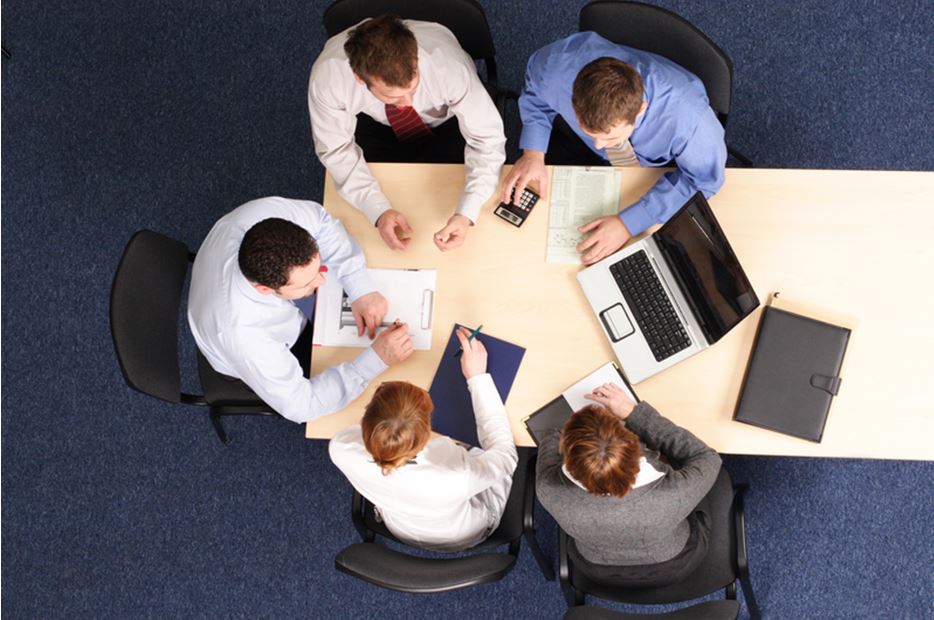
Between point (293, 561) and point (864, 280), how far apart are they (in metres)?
2.04

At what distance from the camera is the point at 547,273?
6.03 feet

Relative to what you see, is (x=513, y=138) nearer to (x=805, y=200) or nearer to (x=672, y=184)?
(x=672, y=184)

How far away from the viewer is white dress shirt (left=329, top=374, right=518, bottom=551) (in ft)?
5.38

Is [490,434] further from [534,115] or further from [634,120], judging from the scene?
[534,115]

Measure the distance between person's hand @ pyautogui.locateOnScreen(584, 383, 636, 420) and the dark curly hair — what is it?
0.76 m

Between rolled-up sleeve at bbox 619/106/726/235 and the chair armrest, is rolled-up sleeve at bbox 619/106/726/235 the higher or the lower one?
the higher one

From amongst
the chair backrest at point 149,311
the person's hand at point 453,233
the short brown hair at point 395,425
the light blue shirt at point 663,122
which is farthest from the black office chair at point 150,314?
the light blue shirt at point 663,122

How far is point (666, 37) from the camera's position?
190 cm

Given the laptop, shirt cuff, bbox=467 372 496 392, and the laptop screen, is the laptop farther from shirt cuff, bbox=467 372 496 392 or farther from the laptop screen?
shirt cuff, bbox=467 372 496 392

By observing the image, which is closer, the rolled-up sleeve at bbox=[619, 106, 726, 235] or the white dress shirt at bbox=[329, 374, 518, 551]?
the white dress shirt at bbox=[329, 374, 518, 551]

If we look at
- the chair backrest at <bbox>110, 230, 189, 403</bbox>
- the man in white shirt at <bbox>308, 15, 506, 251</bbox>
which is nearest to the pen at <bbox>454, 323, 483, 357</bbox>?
the man in white shirt at <bbox>308, 15, 506, 251</bbox>

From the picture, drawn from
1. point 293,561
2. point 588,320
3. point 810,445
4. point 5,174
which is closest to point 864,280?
point 810,445

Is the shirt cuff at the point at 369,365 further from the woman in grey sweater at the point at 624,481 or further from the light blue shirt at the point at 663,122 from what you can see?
the light blue shirt at the point at 663,122

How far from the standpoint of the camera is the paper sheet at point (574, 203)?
1.85 meters
